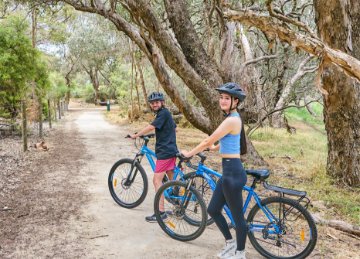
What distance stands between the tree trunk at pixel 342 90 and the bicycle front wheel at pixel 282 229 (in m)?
4.67

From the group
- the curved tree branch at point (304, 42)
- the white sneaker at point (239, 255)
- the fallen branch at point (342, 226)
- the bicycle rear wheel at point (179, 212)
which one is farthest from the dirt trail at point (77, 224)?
the curved tree branch at point (304, 42)

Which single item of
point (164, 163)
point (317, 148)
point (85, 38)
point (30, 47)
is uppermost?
point (85, 38)

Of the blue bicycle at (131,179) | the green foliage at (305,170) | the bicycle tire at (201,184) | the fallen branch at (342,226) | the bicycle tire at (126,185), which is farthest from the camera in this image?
the green foliage at (305,170)

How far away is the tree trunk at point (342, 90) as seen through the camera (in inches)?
326

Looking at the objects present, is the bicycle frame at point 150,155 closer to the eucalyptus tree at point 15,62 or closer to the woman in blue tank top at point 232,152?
the woman in blue tank top at point 232,152

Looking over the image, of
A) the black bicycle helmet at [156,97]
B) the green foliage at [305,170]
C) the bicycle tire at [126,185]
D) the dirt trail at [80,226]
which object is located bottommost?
the green foliage at [305,170]

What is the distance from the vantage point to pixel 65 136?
16969mm

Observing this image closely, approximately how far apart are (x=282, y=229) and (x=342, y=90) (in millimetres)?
4918

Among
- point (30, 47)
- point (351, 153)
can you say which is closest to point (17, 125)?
point (30, 47)

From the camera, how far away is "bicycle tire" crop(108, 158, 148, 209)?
6.45 m

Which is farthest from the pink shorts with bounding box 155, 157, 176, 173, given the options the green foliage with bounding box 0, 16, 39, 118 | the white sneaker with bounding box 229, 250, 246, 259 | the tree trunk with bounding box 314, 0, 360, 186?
the green foliage with bounding box 0, 16, 39, 118

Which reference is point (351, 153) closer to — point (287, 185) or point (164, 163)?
point (287, 185)

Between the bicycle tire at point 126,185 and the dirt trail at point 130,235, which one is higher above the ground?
the bicycle tire at point 126,185

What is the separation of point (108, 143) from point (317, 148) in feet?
27.0
